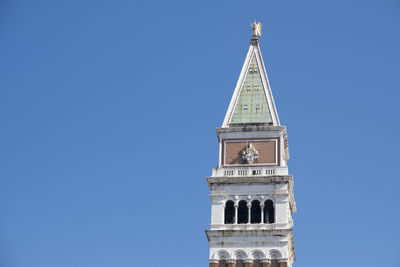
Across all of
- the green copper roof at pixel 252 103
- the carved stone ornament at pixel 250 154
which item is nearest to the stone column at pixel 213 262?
the carved stone ornament at pixel 250 154

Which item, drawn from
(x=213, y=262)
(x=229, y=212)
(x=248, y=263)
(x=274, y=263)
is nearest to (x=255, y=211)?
(x=229, y=212)

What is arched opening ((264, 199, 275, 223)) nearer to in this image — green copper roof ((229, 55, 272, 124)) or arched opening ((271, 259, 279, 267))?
arched opening ((271, 259, 279, 267))

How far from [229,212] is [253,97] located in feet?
48.0

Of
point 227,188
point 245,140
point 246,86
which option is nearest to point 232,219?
point 227,188

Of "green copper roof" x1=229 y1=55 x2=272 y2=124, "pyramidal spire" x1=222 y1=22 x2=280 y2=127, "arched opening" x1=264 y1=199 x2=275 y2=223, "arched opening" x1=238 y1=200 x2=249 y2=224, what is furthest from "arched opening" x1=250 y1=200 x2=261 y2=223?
"green copper roof" x1=229 y1=55 x2=272 y2=124

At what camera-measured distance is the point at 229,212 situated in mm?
88500

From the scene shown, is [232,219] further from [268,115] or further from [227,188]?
[268,115]

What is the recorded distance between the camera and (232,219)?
8800cm

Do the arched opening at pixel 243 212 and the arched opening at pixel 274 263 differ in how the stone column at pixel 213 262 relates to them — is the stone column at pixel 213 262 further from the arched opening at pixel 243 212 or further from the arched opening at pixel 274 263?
the arched opening at pixel 274 263

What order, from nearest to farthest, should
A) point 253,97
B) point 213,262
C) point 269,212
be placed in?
point 213,262, point 269,212, point 253,97

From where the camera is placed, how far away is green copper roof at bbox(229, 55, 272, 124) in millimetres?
93562

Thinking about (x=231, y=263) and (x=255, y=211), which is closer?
(x=231, y=263)

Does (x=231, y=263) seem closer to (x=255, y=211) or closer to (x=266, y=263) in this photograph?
(x=266, y=263)

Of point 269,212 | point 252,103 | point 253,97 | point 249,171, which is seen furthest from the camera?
point 253,97
